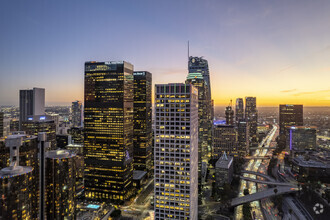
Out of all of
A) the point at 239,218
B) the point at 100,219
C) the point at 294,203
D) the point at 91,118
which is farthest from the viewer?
the point at 91,118

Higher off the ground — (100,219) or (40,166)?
(40,166)

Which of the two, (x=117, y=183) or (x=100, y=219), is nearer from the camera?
(x=100, y=219)

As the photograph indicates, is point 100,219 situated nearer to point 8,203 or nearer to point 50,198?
point 50,198

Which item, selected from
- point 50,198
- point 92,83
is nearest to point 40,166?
point 50,198

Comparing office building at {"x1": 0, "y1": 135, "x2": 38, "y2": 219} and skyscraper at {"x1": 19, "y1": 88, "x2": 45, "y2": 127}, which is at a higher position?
skyscraper at {"x1": 19, "y1": 88, "x2": 45, "y2": 127}

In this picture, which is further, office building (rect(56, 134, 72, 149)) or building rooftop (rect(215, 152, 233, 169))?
office building (rect(56, 134, 72, 149))

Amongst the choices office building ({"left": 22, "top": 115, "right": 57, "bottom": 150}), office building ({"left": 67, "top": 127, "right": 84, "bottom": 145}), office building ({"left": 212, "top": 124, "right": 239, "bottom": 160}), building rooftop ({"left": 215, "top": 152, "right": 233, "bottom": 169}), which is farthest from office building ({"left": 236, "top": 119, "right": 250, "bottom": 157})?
office building ({"left": 22, "top": 115, "right": 57, "bottom": 150})

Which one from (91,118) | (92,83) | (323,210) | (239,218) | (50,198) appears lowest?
(239,218)

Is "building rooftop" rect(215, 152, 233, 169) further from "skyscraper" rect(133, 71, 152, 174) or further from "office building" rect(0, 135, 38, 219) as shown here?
"office building" rect(0, 135, 38, 219)
